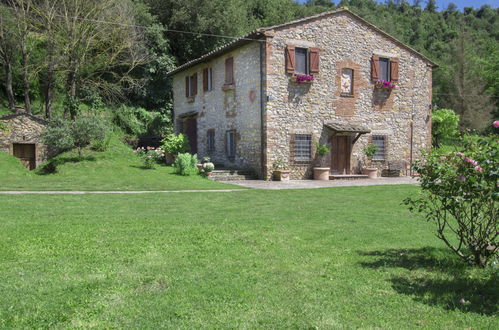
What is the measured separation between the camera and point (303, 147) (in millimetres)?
18328

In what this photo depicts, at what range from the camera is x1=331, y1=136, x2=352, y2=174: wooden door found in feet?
63.3

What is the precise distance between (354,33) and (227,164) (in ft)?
28.2

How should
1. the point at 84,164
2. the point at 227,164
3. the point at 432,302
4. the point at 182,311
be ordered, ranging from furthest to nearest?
the point at 227,164 → the point at 84,164 → the point at 432,302 → the point at 182,311

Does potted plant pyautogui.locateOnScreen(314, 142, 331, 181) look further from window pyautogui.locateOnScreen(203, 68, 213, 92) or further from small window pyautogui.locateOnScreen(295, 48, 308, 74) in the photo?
window pyautogui.locateOnScreen(203, 68, 213, 92)

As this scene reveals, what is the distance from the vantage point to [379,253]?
5.58 metres

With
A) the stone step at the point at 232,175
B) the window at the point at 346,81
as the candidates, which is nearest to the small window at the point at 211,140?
the stone step at the point at 232,175

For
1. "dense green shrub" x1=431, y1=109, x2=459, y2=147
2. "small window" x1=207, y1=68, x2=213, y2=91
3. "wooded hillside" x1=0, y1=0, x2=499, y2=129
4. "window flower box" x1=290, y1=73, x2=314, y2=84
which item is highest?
"wooded hillside" x1=0, y1=0, x2=499, y2=129

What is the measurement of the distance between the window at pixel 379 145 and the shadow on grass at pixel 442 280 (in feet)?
49.8

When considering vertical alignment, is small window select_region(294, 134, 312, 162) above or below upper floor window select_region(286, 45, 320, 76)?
below

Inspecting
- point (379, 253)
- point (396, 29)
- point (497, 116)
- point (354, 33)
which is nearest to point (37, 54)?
point (354, 33)

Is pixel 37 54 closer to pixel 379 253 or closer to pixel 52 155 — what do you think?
pixel 52 155

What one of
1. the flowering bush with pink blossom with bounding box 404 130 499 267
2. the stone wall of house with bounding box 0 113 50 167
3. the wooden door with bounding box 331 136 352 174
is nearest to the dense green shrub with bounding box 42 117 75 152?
the stone wall of house with bounding box 0 113 50 167

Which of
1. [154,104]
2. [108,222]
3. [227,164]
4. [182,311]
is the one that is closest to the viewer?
[182,311]

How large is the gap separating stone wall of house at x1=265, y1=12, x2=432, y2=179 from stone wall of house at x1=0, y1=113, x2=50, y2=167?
11.6 m
